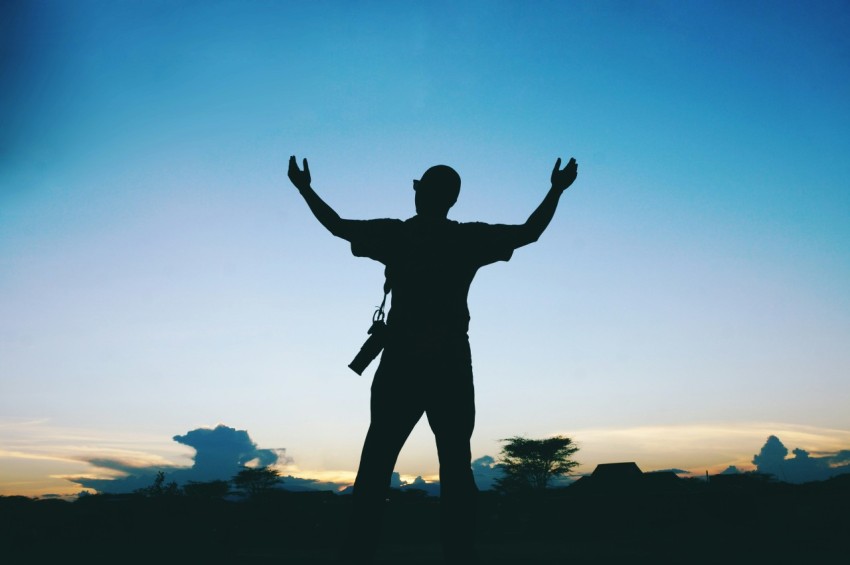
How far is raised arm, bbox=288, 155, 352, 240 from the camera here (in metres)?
3.03

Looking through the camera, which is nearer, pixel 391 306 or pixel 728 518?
pixel 391 306

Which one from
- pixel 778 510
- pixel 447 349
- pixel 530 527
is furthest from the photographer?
pixel 530 527

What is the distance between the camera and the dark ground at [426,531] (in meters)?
5.66

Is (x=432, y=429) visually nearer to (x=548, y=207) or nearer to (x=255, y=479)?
(x=548, y=207)

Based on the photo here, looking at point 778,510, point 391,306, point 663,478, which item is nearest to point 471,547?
point 391,306

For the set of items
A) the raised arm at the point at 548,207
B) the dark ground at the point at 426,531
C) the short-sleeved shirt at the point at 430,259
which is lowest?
the dark ground at the point at 426,531

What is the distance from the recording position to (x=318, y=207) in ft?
10.00

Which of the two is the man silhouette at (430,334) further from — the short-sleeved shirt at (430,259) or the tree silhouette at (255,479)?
the tree silhouette at (255,479)

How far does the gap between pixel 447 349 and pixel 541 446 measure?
221ft

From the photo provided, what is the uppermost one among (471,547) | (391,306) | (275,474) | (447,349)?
(275,474)

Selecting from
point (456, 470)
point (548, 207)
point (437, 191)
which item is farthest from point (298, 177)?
point (456, 470)

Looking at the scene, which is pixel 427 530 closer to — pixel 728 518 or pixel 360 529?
pixel 728 518

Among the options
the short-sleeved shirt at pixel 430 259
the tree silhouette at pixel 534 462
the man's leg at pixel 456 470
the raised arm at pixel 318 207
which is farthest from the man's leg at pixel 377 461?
the tree silhouette at pixel 534 462

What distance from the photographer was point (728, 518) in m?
20.7
